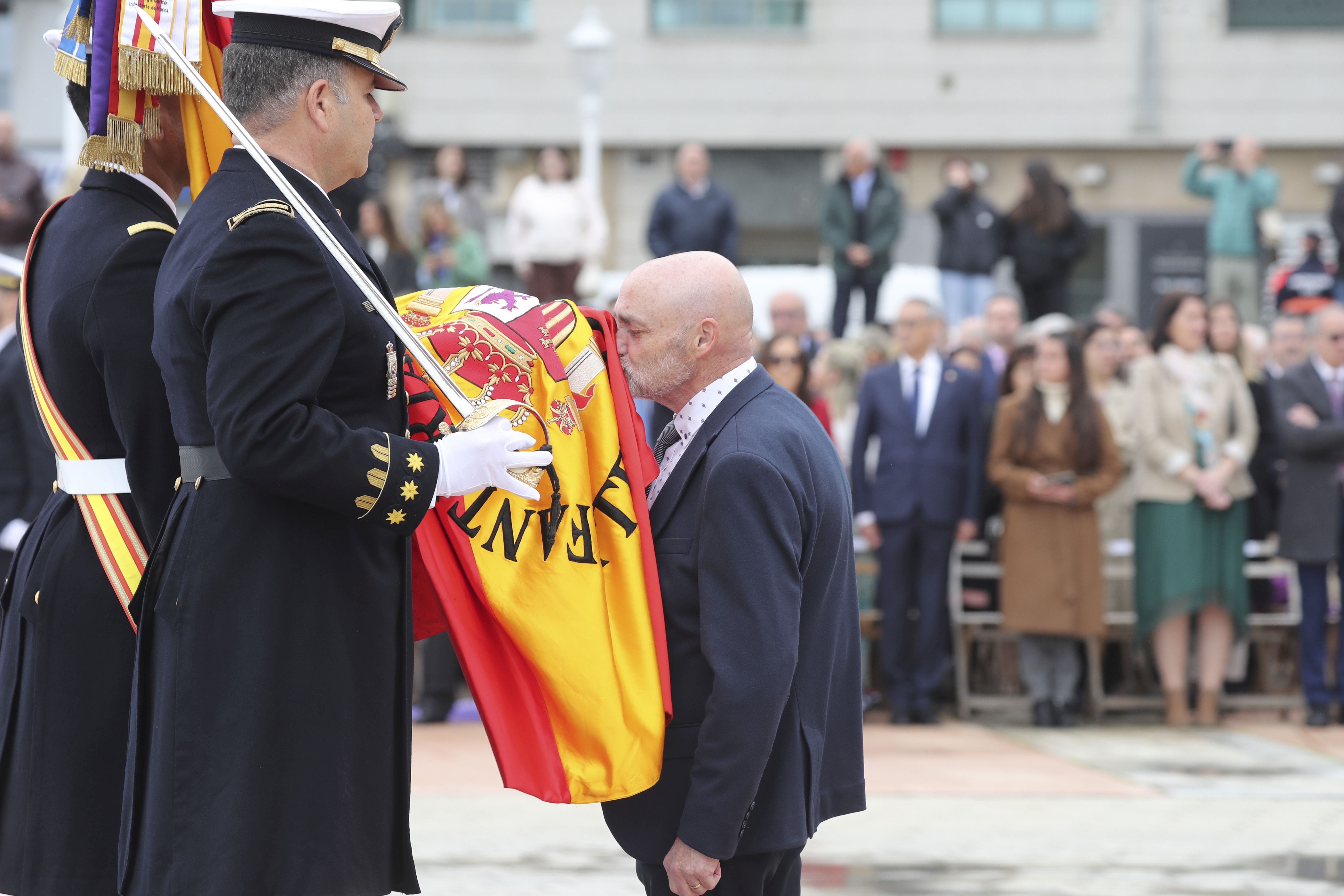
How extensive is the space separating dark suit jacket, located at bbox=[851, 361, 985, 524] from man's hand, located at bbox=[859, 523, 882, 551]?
11 cm

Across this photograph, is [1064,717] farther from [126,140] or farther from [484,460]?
[126,140]

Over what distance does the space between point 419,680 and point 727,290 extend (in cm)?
653

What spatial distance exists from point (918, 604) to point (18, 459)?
484 cm

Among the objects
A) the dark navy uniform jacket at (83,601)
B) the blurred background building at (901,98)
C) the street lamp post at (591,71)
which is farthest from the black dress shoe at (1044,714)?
the blurred background building at (901,98)

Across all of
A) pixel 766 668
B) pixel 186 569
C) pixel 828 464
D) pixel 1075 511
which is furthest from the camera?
pixel 1075 511

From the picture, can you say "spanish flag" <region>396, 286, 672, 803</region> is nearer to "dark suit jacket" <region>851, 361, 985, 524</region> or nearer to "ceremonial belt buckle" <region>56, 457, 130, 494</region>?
"ceremonial belt buckle" <region>56, 457, 130, 494</region>

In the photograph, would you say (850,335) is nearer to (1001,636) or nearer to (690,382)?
(1001,636)

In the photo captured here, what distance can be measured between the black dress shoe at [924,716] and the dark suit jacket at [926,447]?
3.29ft

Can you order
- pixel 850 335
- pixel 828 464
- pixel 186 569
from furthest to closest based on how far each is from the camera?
pixel 850 335
pixel 828 464
pixel 186 569

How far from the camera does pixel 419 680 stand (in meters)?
9.52

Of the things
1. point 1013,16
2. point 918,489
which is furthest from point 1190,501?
point 1013,16

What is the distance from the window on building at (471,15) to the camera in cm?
2417

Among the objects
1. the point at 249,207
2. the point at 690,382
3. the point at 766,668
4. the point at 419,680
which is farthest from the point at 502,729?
the point at 419,680

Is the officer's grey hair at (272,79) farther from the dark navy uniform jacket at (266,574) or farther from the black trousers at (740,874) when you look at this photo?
the black trousers at (740,874)
